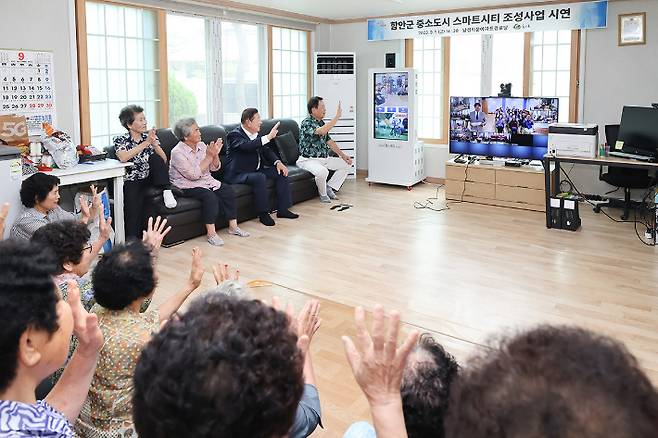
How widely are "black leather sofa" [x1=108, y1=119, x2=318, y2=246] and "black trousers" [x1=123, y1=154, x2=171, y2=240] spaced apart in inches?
2.9

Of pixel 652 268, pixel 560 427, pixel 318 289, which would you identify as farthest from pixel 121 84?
pixel 560 427

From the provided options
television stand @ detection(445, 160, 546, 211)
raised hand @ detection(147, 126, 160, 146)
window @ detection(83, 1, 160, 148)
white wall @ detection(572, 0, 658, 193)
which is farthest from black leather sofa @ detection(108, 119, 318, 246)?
white wall @ detection(572, 0, 658, 193)

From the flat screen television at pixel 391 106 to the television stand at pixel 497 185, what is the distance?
986 millimetres

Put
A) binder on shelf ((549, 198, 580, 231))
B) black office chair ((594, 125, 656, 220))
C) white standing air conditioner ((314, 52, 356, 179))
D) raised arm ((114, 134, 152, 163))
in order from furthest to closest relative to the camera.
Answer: white standing air conditioner ((314, 52, 356, 179))
black office chair ((594, 125, 656, 220))
binder on shelf ((549, 198, 580, 231))
raised arm ((114, 134, 152, 163))

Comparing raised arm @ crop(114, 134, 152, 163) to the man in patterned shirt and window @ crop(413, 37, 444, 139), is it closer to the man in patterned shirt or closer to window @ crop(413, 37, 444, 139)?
the man in patterned shirt

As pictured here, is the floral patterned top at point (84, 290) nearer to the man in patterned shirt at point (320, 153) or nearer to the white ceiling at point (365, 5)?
the man in patterned shirt at point (320, 153)

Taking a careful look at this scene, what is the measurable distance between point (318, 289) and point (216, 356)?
365cm

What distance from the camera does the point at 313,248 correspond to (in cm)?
553

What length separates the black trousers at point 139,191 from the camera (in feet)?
18.2

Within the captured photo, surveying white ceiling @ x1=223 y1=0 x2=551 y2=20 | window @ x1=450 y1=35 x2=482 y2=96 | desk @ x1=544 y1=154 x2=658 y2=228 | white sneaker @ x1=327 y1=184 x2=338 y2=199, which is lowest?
white sneaker @ x1=327 y1=184 x2=338 y2=199

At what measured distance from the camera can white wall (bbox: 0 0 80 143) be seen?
5113mm

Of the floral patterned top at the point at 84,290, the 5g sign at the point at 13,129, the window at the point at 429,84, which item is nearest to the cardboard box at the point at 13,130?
the 5g sign at the point at 13,129

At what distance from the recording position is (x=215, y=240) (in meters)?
5.71

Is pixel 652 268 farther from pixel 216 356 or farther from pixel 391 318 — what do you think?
pixel 216 356
